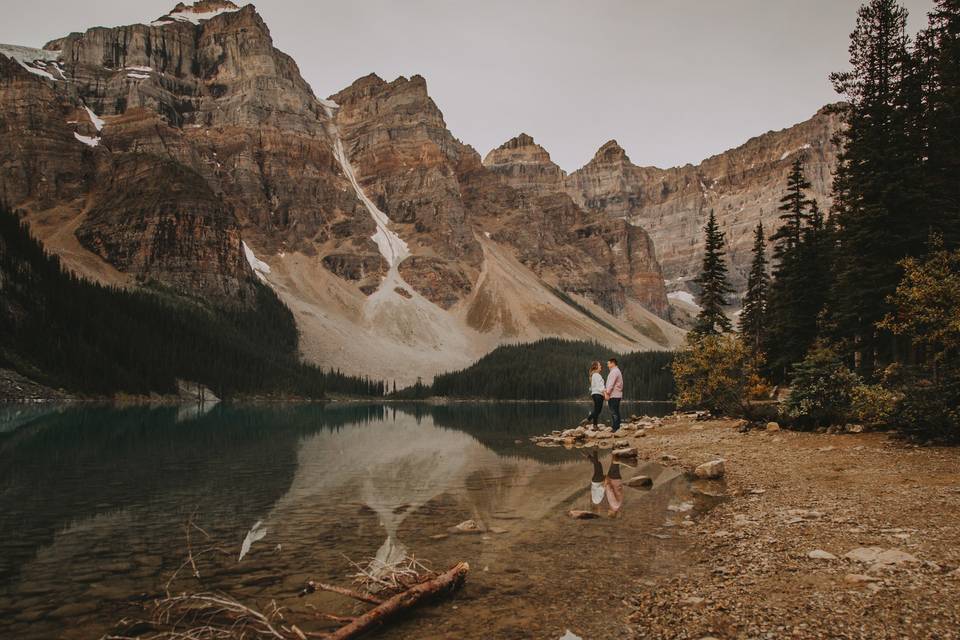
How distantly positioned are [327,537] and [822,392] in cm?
2225

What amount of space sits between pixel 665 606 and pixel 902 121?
3538 centimetres

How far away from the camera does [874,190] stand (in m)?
30.8

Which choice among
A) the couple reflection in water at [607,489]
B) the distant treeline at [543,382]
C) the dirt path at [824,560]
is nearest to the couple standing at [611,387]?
the couple reflection in water at [607,489]

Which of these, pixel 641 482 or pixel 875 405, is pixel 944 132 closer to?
pixel 875 405

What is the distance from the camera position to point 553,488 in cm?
1770

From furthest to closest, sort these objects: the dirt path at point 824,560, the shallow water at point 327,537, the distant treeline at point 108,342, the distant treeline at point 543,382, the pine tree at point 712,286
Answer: the distant treeline at point 543,382, the distant treeline at point 108,342, the pine tree at point 712,286, the shallow water at point 327,537, the dirt path at point 824,560

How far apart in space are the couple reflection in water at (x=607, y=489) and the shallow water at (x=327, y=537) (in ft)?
1.02

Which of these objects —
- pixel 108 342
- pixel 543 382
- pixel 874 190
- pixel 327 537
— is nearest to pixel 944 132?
pixel 874 190

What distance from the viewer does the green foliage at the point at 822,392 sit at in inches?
977

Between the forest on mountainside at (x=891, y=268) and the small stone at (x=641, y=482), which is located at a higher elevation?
the forest on mountainside at (x=891, y=268)

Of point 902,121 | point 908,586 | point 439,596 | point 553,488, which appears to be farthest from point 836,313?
point 439,596

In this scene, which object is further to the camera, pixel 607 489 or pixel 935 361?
pixel 935 361

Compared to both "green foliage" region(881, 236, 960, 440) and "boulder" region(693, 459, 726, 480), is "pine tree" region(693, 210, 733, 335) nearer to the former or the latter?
"green foliage" region(881, 236, 960, 440)

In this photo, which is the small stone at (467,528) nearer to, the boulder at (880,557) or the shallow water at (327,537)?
the shallow water at (327,537)
